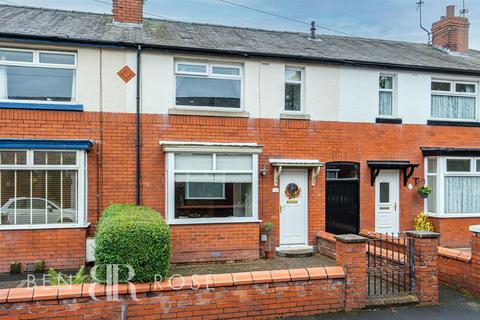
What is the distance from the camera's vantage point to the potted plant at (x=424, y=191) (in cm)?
1077

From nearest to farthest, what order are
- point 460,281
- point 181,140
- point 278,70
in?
point 460,281 → point 181,140 → point 278,70

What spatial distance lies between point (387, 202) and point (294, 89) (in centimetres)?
421

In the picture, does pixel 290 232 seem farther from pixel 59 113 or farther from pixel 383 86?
pixel 59 113

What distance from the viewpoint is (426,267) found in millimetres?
5984

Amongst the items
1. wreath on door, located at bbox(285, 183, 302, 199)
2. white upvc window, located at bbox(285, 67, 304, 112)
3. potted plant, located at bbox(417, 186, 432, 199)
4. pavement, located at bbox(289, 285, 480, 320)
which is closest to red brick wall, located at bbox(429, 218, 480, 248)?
potted plant, located at bbox(417, 186, 432, 199)

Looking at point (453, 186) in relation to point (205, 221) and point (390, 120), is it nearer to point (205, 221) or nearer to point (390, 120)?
point (390, 120)

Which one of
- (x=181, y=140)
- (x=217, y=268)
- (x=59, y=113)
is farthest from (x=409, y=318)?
(x=59, y=113)

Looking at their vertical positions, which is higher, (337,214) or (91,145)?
(91,145)

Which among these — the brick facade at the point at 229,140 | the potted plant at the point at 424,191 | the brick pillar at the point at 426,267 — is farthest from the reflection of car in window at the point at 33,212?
the potted plant at the point at 424,191

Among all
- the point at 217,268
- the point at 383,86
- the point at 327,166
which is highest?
the point at 383,86

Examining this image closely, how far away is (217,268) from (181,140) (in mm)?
3145

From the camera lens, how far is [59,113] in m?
8.62

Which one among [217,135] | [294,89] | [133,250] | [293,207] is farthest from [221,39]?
[133,250]

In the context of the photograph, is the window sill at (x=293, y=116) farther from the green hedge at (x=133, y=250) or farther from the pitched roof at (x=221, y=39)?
the green hedge at (x=133, y=250)
